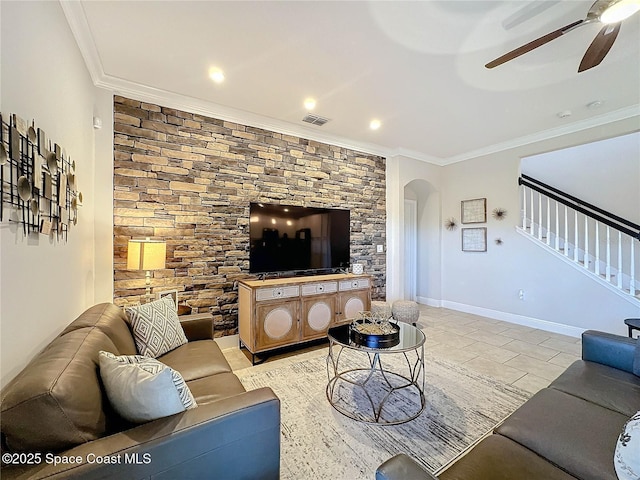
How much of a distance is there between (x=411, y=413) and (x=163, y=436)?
1.79 metres

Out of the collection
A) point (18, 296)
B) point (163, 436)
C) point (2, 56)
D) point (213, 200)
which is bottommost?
point (163, 436)

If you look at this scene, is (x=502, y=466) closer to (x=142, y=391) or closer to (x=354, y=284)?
(x=142, y=391)

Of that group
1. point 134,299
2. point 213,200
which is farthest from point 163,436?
point 213,200

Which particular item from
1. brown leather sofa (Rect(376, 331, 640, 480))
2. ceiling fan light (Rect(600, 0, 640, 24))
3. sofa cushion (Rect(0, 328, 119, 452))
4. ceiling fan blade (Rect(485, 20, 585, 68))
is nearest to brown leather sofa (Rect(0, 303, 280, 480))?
sofa cushion (Rect(0, 328, 119, 452))

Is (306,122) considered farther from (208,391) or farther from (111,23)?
(208,391)

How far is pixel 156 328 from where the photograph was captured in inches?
80.8

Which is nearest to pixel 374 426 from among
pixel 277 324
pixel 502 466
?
pixel 502 466

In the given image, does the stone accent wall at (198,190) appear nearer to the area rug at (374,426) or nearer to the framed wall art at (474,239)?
the area rug at (374,426)

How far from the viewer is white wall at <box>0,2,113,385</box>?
3.79 ft

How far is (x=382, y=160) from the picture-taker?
496 centimetres

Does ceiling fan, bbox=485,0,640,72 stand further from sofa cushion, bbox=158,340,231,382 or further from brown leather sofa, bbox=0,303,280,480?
sofa cushion, bbox=158,340,231,382

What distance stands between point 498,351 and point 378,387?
6.09 feet

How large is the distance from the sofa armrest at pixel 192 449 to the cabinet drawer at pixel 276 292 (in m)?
1.79

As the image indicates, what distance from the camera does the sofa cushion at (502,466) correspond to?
40.3 inches
